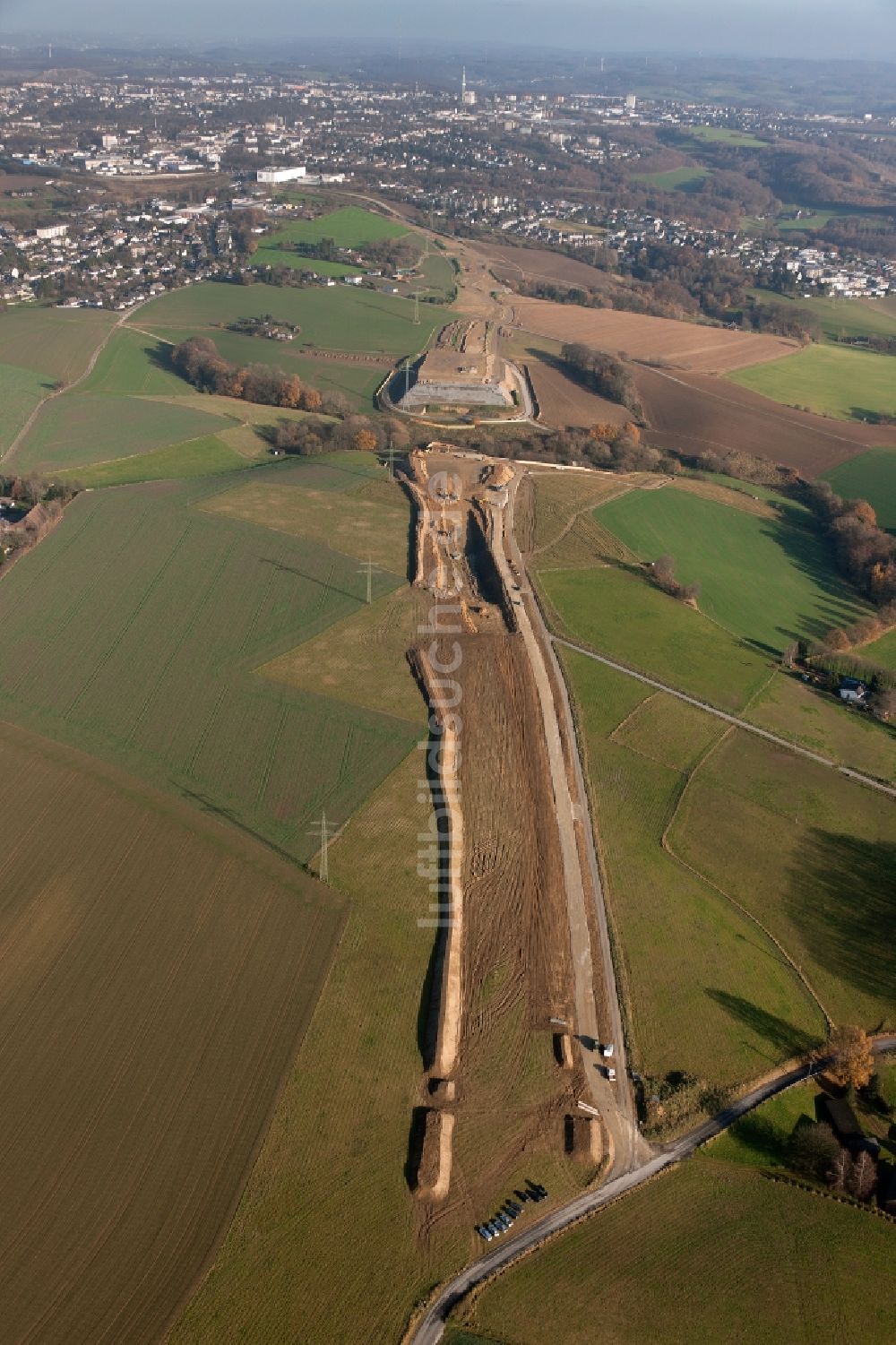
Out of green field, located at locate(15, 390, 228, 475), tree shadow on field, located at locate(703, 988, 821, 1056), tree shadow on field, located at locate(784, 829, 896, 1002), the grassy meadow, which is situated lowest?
tree shadow on field, located at locate(703, 988, 821, 1056)

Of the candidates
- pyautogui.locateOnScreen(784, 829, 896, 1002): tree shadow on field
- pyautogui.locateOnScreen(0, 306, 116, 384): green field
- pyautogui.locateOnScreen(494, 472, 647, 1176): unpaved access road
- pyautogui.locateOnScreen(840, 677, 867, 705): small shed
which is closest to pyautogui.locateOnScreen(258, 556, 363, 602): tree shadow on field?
pyautogui.locateOnScreen(494, 472, 647, 1176): unpaved access road

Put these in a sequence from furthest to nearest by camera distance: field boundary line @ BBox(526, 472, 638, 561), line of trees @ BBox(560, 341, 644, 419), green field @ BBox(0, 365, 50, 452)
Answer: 1. line of trees @ BBox(560, 341, 644, 419)
2. green field @ BBox(0, 365, 50, 452)
3. field boundary line @ BBox(526, 472, 638, 561)

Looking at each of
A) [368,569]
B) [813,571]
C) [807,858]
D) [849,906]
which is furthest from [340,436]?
[849,906]

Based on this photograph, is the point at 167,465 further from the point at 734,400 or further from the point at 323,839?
the point at 734,400

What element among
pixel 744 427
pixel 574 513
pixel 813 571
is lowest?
Result: pixel 813 571

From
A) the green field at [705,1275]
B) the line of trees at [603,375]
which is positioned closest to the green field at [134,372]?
the line of trees at [603,375]

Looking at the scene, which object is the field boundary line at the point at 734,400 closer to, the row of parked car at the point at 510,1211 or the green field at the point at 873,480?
the green field at the point at 873,480

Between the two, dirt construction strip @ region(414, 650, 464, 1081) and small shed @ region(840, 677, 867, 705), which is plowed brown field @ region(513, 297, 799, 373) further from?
dirt construction strip @ region(414, 650, 464, 1081)

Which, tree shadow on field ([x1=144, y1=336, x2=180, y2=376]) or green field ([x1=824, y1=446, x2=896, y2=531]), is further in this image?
tree shadow on field ([x1=144, y1=336, x2=180, y2=376])
